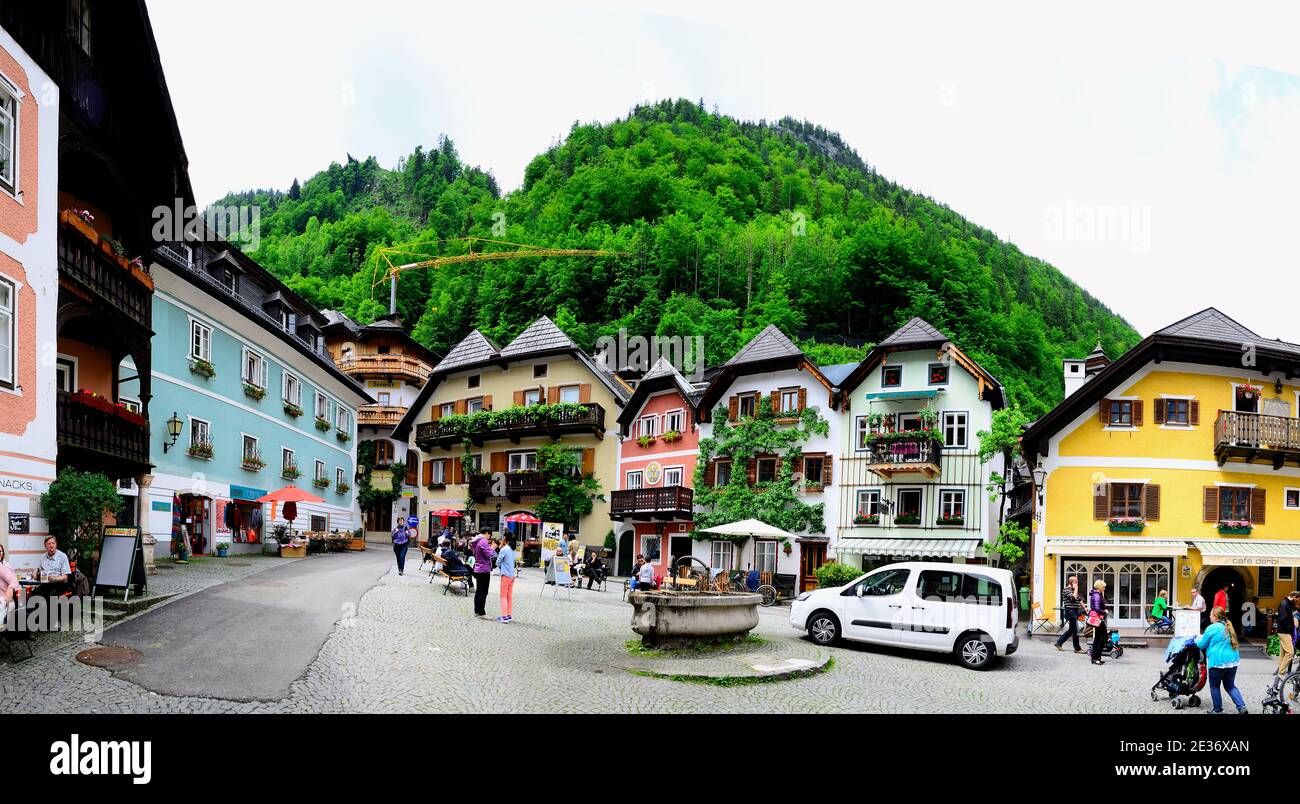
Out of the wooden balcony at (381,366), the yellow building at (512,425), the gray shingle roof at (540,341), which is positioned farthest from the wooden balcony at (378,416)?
the gray shingle roof at (540,341)

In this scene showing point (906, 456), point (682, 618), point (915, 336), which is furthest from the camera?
point (915, 336)

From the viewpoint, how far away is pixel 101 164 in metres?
17.1

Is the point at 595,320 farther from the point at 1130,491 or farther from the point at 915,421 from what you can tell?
the point at 1130,491

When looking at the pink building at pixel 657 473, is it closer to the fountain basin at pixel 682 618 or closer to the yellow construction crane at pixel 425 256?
Answer: the fountain basin at pixel 682 618

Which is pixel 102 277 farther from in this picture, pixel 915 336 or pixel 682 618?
pixel 915 336

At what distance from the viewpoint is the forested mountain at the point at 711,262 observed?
60.3m

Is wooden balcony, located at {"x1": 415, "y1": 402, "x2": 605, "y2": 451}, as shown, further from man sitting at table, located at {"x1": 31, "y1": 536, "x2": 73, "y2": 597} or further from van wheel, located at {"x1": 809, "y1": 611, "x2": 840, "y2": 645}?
man sitting at table, located at {"x1": 31, "y1": 536, "x2": 73, "y2": 597}

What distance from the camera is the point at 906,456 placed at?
114 ft

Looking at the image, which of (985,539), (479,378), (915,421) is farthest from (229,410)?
(985,539)

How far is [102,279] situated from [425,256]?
78.6m

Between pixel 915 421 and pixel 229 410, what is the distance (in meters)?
25.7

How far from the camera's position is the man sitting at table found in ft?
42.8

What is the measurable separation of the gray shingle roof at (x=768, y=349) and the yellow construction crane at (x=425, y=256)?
101 ft

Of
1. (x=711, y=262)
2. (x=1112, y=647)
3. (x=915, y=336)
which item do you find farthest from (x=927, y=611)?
(x=711, y=262)
